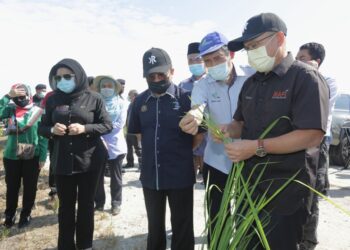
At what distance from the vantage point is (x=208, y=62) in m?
2.51

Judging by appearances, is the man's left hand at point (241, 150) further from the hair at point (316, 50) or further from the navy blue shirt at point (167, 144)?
the hair at point (316, 50)

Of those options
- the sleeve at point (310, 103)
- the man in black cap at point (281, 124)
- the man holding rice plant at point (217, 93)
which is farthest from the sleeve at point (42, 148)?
the sleeve at point (310, 103)

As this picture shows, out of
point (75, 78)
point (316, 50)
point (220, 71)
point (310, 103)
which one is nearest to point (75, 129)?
point (75, 78)

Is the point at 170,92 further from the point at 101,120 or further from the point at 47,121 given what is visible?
the point at 47,121

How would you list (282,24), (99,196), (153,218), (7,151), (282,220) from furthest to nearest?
(99,196)
(7,151)
(153,218)
(282,24)
(282,220)

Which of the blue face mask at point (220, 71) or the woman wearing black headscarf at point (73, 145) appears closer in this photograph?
the blue face mask at point (220, 71)

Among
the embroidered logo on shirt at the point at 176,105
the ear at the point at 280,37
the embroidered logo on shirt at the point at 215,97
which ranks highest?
the ear at the point at 280,37

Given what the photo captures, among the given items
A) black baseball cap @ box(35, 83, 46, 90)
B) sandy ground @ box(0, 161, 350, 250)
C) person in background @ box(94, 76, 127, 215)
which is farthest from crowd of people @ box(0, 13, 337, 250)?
black baseball cap @ box(35, 83, 46, 90)

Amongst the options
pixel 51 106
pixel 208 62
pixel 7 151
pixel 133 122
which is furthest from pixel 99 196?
pixel 208 62

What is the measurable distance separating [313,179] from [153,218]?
146 cm

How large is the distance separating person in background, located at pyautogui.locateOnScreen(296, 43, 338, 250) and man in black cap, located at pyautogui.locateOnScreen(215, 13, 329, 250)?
1.13m

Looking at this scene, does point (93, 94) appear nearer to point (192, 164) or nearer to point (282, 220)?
point (192, 164)

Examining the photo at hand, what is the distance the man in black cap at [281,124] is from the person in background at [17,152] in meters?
3.29

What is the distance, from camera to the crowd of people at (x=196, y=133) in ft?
5.25
